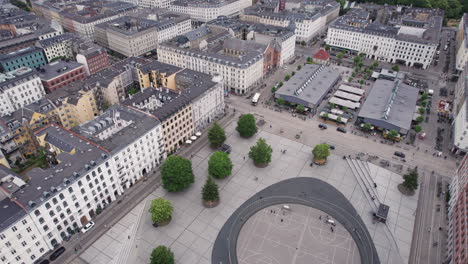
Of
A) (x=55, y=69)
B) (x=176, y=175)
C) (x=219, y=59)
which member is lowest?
(x=176, y=175)

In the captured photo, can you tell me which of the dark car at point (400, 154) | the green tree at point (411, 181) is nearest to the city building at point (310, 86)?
the dark car at point (400, 154)

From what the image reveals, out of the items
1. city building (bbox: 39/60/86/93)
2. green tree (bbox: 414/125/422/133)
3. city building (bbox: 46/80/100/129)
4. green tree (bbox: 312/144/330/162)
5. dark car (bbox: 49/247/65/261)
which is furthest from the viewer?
city building (bbox: 39/60/86/93)

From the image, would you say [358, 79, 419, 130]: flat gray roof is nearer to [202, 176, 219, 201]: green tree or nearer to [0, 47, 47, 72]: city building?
[202, 176, 219, 201]: green tree

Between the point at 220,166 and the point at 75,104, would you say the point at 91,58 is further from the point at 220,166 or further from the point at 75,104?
the point at 220,166

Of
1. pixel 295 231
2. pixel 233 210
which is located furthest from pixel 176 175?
pixel 295 231

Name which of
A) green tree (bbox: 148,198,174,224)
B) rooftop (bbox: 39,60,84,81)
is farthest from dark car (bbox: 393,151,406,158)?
rooftop (bbox: 39,60,84,81)

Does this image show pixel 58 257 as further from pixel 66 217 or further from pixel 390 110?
pixel 390 110

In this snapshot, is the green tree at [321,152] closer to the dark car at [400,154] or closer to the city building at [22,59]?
the dark car at [400,154]
